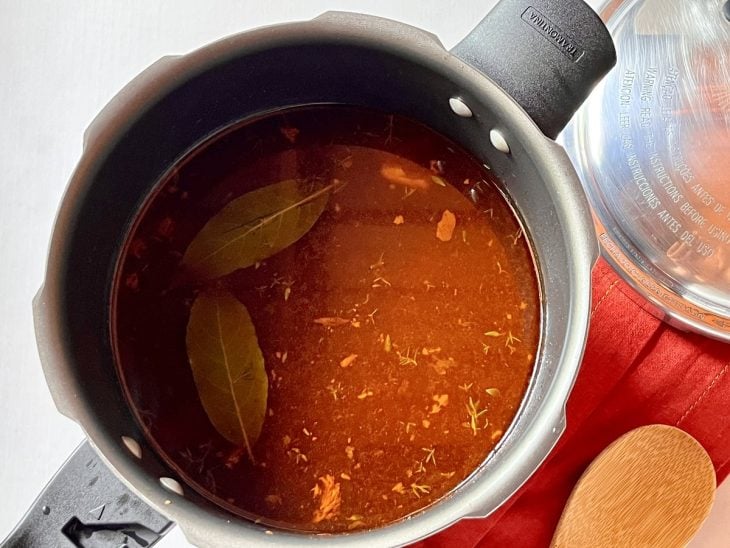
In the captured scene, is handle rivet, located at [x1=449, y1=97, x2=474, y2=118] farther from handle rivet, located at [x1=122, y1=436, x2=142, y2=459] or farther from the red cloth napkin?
handle rivet, located at [x1=122, y1=436, x2=142, y2=459]

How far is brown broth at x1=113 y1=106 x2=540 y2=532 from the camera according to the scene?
27.1 inches

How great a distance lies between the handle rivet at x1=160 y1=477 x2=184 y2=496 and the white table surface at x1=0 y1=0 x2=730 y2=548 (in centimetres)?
22

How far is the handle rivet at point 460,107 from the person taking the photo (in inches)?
24.7

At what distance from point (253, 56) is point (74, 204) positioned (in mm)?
183

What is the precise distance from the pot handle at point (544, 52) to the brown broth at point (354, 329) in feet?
0.55

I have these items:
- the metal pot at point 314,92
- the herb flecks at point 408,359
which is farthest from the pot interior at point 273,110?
the herb flecks at point 408,359

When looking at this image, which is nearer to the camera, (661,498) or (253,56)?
(253,56)

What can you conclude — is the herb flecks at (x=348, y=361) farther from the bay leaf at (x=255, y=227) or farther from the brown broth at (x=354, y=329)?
the bay leaf at (x=255, y=227)

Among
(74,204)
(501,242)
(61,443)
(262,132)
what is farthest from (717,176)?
(61,443)

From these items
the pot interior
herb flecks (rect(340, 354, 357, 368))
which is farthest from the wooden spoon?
herb flecks (rect(340, 354, 357, 368))

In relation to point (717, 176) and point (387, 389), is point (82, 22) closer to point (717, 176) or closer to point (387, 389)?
point (387, 389)

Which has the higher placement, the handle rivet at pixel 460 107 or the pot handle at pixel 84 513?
the handle rivet at pixel 460 107

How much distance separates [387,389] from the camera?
0.69 meters

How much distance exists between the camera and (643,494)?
77cm
